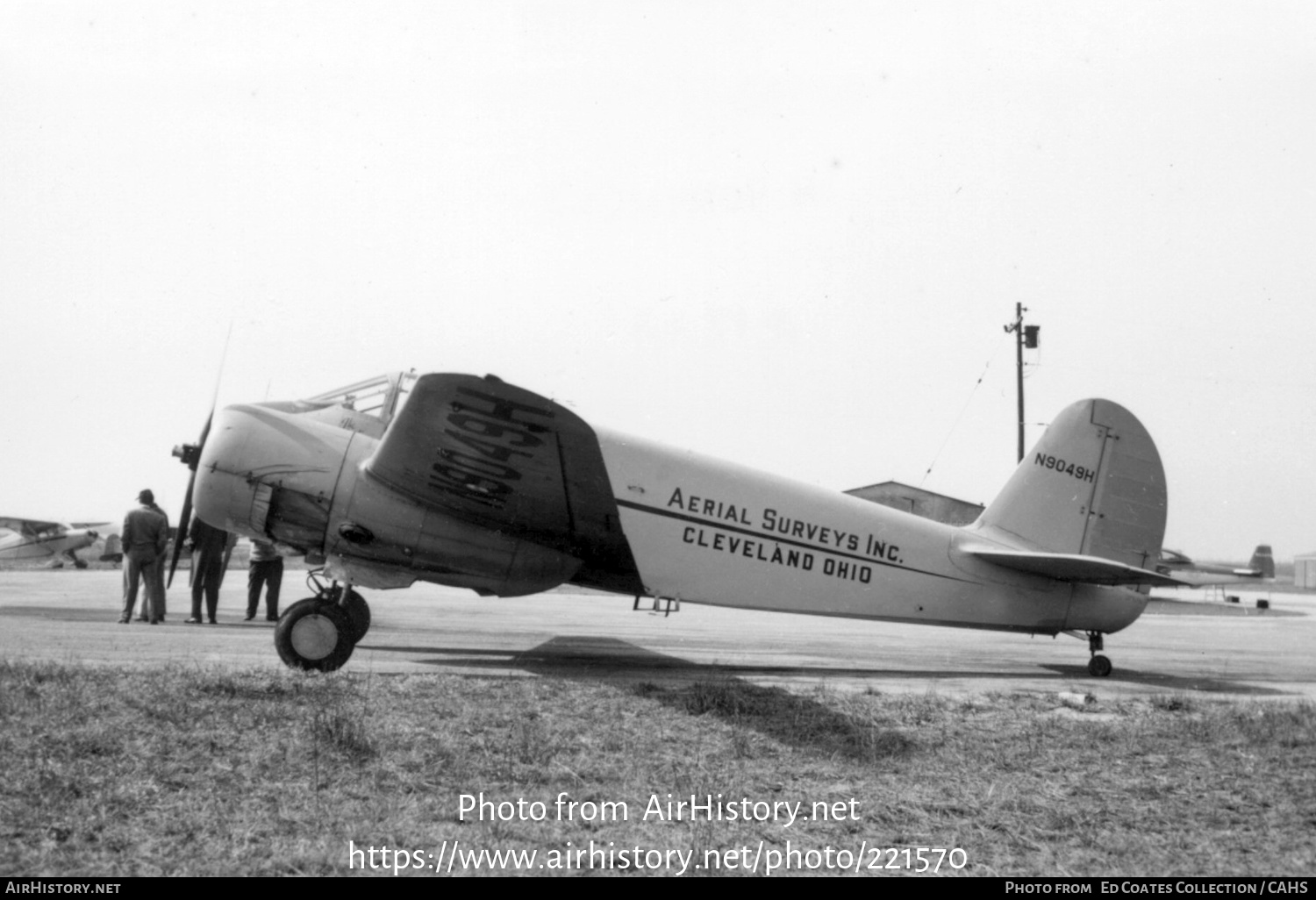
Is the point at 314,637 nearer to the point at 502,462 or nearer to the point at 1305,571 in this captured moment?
the point at 502,462

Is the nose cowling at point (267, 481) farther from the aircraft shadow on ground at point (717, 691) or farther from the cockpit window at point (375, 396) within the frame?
the aircraft shadow on ground at point (717, 691)

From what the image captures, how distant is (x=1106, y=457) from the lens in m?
10.9

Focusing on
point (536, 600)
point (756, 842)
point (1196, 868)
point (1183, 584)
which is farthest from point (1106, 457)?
point (536, 600)

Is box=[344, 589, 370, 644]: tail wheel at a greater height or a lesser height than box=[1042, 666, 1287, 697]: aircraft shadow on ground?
greater

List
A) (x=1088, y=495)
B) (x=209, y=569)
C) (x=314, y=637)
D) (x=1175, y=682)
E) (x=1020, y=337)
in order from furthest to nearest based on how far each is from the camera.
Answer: (x=1020, y=337)
(x=209, y=569)
(x=1088, y=495)
(x=1175, y=682)
(x=314, y=637)

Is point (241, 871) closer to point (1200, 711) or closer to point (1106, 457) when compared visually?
point (1200, 711)

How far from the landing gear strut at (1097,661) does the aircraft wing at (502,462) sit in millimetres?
5609

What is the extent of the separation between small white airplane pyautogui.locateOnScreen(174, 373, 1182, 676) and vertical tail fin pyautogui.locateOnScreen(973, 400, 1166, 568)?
0.8 inches

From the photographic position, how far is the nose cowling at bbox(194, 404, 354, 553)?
856 centimetres

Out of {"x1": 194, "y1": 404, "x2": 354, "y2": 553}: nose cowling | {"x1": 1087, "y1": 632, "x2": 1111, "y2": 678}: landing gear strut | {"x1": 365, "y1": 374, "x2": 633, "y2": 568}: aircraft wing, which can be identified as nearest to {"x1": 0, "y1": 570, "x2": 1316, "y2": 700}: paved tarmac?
{"x1": 1087, "y1": 632, "x2": 1111, "y2": 678}: landing gear strut

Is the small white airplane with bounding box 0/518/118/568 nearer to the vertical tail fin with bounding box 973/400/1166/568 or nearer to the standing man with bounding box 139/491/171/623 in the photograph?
the standing man with bounding box 139/491/171/623

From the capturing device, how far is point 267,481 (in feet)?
28.1

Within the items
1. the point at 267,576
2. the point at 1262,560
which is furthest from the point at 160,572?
the point at 1262,560

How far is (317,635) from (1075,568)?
7.55 m
